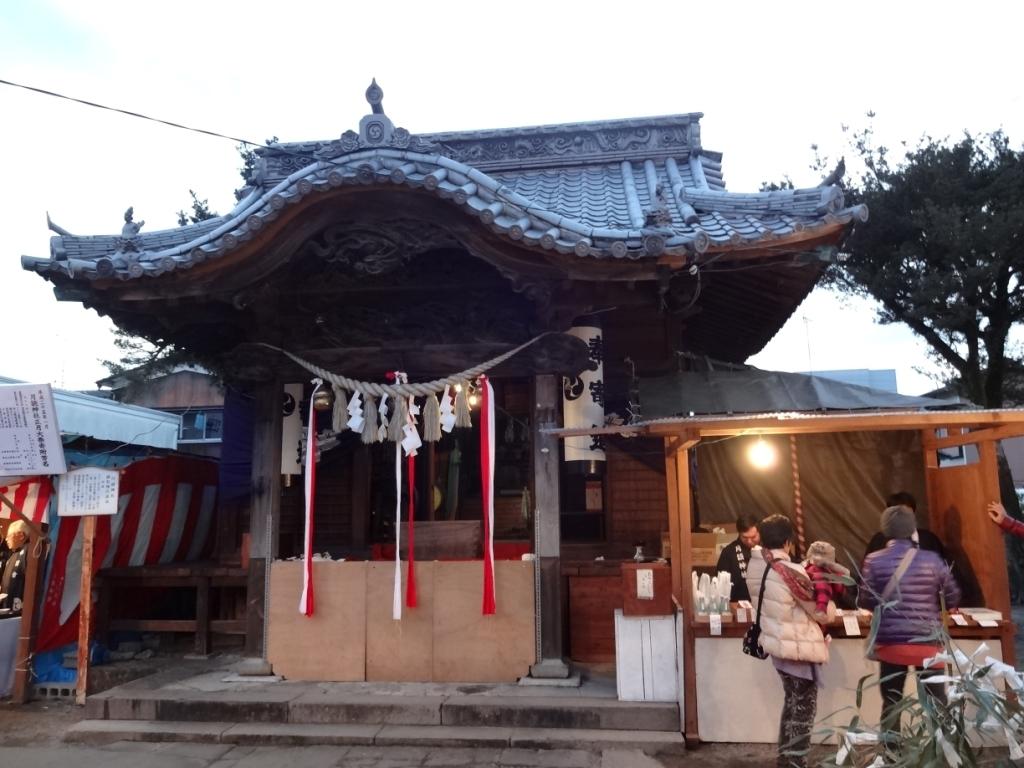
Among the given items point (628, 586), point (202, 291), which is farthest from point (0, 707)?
point (628, 586)

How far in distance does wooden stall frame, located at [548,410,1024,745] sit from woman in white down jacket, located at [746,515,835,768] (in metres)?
1.08

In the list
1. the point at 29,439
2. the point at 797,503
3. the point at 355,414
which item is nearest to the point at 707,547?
the point at 797,503

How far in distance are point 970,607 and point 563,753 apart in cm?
433

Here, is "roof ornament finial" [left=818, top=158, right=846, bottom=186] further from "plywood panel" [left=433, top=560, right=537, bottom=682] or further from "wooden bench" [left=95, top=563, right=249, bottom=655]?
"wooden bench" [left=95, top=563, right=249, bottom=655]

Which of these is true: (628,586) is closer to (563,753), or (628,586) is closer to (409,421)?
(563,753)

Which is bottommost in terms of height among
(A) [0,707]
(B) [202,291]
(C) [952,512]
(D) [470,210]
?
(A) [0,707]

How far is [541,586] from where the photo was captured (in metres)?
8.15

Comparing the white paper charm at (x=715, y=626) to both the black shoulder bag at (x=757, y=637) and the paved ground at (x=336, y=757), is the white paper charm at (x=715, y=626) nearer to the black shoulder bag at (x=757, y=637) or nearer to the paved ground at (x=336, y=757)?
the black shoulder bag at (x=757, y=637)

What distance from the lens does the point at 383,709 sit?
740 cm

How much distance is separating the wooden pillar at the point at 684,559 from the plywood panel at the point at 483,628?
1818 millimetres

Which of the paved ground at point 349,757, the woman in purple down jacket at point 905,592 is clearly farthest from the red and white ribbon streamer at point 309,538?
the woman in purple down jacket at point 905,592

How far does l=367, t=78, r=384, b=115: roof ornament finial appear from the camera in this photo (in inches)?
333

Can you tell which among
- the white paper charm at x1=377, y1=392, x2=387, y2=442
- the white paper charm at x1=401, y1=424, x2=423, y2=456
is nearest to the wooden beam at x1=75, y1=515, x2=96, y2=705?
the white paper charm at x1=377, y1=392, x2=387, y2=442

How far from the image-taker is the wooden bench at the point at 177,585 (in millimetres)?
10078
